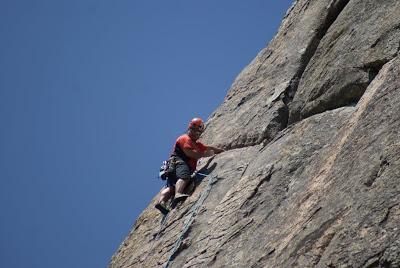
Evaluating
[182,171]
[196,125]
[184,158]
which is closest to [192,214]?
[182,171]

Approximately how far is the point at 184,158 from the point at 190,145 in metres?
0.40

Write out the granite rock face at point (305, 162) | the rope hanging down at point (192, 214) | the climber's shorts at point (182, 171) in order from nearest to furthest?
the granite rock face at point (305, 162) → the rope hanging down at point (192, 214) → the climber's shorts at point (182, 171)

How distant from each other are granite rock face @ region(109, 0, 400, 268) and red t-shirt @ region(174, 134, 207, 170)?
0.36 m

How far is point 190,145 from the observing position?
14.3 meters

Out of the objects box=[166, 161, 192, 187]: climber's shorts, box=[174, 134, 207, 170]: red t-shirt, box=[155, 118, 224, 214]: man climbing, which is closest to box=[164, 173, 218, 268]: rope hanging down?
box=[166, 161, 192, 187]: climber's shorts

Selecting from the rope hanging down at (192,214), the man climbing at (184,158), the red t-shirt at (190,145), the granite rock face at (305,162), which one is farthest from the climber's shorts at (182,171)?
the rope hanging down at (192,214)

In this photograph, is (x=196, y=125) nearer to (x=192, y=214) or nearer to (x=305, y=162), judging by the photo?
(x=192, y=214)

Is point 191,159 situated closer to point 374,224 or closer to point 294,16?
point 294,16

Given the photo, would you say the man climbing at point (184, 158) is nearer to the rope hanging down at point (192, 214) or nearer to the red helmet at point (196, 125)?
the red helmet at point (196, 125)

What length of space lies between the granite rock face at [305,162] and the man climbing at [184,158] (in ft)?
1.32

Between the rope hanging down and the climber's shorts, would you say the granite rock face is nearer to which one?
the rope hanging down

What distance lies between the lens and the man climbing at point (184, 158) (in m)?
13.9

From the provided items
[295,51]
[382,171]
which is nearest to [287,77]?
[295,51]

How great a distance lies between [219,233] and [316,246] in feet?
10.7
